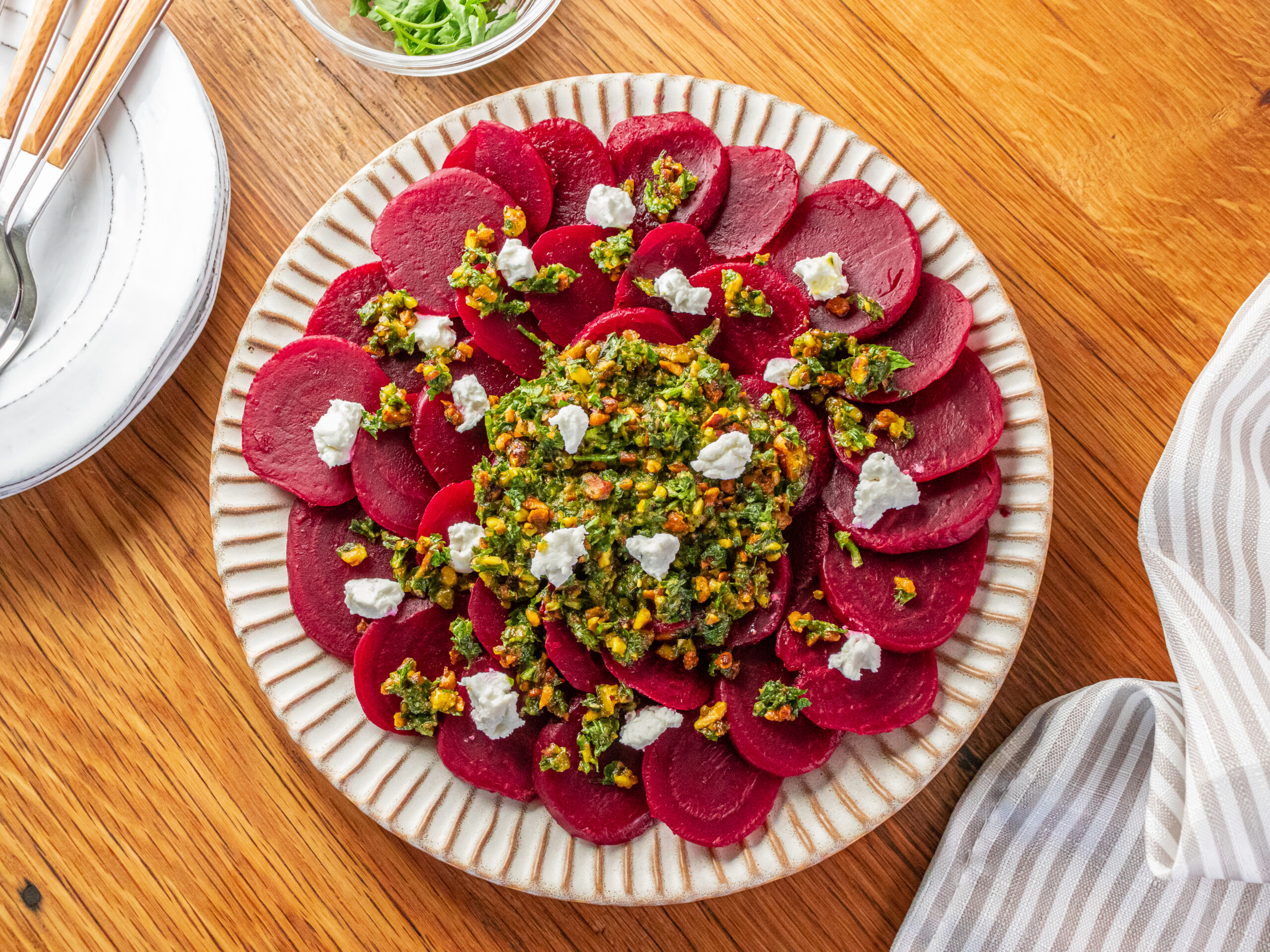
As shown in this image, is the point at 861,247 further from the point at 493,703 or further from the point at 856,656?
the point at 493,703

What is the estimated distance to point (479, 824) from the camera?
209 centimetres

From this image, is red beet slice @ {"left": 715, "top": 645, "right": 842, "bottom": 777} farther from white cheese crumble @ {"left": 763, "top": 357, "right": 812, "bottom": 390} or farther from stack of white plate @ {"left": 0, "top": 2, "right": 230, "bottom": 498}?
stack of white plate @ {"left": 0, "top": 2, "right": 230, "bottom": 498}

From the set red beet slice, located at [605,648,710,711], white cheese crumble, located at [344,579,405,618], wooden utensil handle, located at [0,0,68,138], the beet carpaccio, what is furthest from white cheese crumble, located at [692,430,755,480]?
wooden utensil handle, located at [0,0,68,138]

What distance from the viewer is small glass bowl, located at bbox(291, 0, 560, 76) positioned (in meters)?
2.31

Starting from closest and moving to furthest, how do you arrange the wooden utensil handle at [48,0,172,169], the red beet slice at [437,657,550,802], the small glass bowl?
1. the red beet slice at [437,657,550,802]
2. the wooden utensil handle at [48,0,172,169]
3. the small glass bowl

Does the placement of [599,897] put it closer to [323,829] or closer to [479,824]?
[479,824]

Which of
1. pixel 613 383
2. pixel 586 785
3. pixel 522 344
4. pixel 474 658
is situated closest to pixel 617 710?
pixel 586 785

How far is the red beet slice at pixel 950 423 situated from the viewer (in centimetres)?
201

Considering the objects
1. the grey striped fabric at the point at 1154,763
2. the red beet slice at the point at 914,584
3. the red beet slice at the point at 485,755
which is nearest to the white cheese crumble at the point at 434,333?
the red beet slice at the point at 485,755

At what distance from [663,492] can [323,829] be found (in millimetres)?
1468

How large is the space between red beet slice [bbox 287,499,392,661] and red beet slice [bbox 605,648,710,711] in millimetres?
673

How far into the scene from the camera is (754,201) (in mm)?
2162

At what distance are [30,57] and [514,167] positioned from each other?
4.55 ft

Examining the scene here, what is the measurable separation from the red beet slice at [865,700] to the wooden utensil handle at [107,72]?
243 cm
